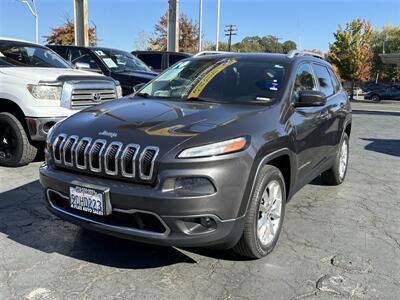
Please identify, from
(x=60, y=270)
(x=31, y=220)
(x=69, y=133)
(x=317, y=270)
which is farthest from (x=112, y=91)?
(x=317, y=270)

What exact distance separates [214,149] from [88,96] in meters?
4.12

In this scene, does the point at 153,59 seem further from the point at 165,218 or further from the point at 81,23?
the point at 165,218

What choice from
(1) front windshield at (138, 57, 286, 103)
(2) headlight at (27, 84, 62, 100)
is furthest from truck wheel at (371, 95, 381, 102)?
(1) front windshield at (138, 57, 286, 103)

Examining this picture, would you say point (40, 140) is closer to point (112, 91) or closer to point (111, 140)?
point (112, 91)

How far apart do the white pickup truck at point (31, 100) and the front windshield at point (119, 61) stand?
374cm

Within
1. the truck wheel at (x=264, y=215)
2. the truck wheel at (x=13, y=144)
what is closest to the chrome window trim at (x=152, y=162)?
the truck wheel at (x=264, y=215)

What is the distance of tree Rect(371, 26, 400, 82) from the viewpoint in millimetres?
70113

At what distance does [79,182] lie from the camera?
329 cm

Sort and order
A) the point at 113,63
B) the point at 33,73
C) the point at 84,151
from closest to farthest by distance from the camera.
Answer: the point at 84,151 → the point at 33,73 → the point at 113,63

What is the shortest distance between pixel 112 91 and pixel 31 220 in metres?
3.20

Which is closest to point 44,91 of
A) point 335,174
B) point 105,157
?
point 105,157

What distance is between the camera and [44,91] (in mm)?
6207

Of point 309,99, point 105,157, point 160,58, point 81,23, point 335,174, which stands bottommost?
point 335,174

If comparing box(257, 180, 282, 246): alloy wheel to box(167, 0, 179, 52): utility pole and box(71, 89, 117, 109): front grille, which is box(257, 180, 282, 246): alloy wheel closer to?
box(71, 89, 117, 109): front grille
